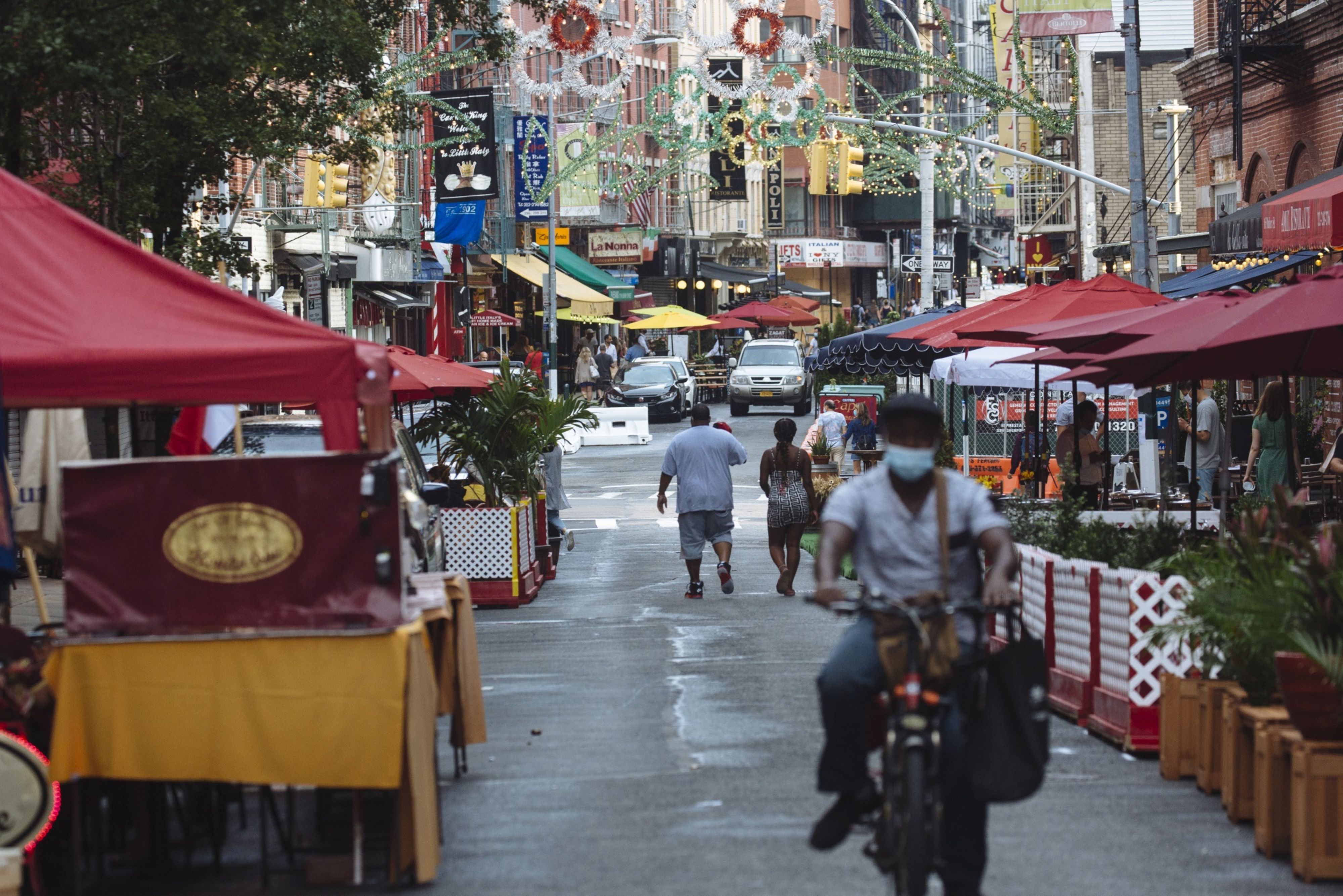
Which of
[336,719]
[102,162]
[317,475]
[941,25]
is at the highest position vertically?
[941,25]

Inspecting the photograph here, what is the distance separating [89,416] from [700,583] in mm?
7098

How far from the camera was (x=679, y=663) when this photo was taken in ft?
46.6

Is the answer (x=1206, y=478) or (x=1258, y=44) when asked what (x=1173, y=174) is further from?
(x=1206, y=478)

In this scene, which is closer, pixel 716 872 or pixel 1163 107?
pixel 716 872

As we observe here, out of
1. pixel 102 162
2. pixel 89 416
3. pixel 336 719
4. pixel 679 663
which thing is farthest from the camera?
pixel 89 416

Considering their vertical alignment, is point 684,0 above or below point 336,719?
above

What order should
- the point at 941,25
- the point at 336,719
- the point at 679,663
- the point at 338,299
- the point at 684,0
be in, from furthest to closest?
the point at 338,299
the point at 684,0
the point at 941,25
the point at 679,663
the point at 336,719

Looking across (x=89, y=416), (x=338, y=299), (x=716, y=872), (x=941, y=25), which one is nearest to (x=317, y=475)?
(x=716, y=872)

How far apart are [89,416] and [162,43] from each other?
24.6ft

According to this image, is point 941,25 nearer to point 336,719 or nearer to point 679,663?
point 679,663

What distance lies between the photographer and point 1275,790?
8.12 metres

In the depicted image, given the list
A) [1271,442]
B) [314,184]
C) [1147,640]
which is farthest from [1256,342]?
[314,184]

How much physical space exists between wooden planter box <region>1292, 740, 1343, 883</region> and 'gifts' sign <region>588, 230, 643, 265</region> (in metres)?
68.5

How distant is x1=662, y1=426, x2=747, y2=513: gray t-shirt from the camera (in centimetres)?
1841
